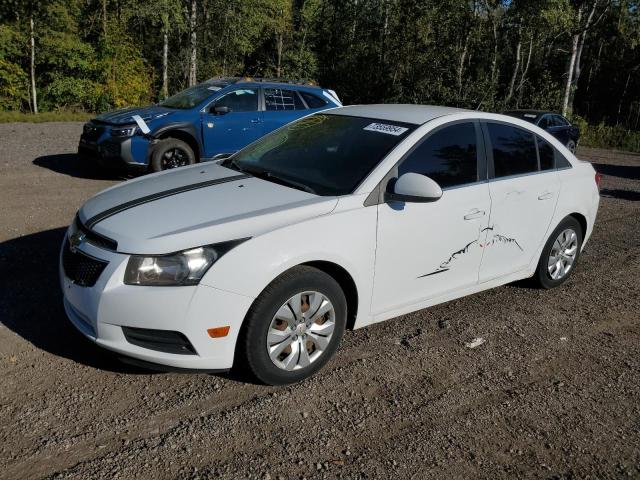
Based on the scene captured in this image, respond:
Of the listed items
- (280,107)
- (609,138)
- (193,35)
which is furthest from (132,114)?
(609,138)

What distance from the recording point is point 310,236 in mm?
3348

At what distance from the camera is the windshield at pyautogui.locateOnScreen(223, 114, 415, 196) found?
3.84m

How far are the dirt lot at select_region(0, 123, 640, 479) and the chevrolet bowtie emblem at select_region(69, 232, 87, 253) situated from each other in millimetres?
724

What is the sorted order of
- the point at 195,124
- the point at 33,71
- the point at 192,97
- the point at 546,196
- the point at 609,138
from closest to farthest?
the point at 546,196
the point at 195,124
the point at 192,97
the point at 33,71
the point at 609,138

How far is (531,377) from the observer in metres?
3.81

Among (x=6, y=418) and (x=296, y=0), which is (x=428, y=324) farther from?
(x=296, y=0)

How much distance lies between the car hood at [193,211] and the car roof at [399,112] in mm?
1077

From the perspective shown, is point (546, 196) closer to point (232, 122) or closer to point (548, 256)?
point (548, 256)

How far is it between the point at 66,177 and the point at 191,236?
7078 mm

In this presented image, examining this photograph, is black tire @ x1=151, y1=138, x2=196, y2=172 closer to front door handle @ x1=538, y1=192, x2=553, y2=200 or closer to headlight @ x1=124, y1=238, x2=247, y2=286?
front door handle @ x1=538, y1=192, x2=553, y2=200

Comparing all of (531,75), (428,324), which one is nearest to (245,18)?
(531,75)

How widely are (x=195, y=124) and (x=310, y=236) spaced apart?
20.9 ft

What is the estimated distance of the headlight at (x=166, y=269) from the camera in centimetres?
307

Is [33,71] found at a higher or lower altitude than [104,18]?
lower
